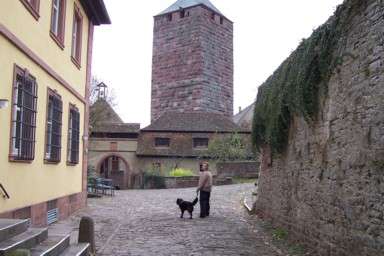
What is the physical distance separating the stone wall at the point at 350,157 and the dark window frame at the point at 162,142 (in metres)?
31.7

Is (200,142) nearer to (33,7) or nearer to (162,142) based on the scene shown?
(162,142)

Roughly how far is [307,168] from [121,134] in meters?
33.7

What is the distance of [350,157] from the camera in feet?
25.5

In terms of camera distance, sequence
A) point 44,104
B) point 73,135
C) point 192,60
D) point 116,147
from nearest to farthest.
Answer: point 44,104
point 73,135
point 116,147
point 192,60

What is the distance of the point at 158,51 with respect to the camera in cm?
5072

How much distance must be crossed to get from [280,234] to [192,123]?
32251 millimetres

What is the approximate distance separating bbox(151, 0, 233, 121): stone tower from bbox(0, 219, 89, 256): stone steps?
39.0 m

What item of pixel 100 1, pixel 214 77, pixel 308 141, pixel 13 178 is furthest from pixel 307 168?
pixel 214 77

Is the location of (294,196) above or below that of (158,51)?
below

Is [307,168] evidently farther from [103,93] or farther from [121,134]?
[121,134]

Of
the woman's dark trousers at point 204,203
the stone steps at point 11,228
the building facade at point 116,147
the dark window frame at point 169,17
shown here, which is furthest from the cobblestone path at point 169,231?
the dark window frame at point 169,17

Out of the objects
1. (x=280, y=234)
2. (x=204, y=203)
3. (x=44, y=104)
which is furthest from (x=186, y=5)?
(x=280, y=234)

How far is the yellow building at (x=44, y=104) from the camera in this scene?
994 cm

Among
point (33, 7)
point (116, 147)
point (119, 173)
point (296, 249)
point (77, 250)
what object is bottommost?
point (296, 249)
